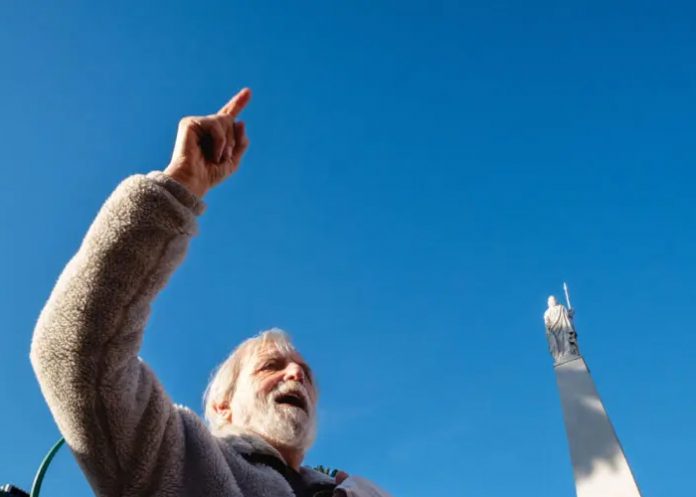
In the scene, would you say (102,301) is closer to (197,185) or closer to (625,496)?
(197,185)

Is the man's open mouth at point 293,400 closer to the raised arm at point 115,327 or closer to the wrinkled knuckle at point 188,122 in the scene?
the raised arm at point 115,327

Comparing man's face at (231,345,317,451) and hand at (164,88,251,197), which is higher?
hand at (164,88,251,197)

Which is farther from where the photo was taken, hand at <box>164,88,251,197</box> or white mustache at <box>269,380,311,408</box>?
white mustache at <box>269,380,311,408</box>

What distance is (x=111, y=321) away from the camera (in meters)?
1.31

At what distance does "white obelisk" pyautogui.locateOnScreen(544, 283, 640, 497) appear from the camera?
9.57 m

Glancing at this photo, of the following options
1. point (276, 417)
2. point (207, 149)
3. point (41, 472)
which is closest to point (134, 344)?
point (207, 149)

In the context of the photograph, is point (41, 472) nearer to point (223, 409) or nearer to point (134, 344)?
point (223, 409)

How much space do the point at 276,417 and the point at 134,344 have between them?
0.93 m

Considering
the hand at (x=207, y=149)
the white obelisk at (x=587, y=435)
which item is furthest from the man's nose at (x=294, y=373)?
the white obelisk at (x=587, y=435)

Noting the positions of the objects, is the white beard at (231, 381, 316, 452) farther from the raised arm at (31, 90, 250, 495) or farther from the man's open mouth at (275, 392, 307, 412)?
the raised arm at (31, 90, 250, 495)

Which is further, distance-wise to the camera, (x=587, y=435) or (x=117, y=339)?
(x=587, y=435)

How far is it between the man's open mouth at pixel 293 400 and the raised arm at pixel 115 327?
779 millimetres

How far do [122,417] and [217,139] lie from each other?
656 millimetres

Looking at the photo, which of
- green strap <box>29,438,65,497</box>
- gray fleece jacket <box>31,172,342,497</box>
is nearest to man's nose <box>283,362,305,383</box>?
gray fleece jacket <box>31,172,342,497</box>
